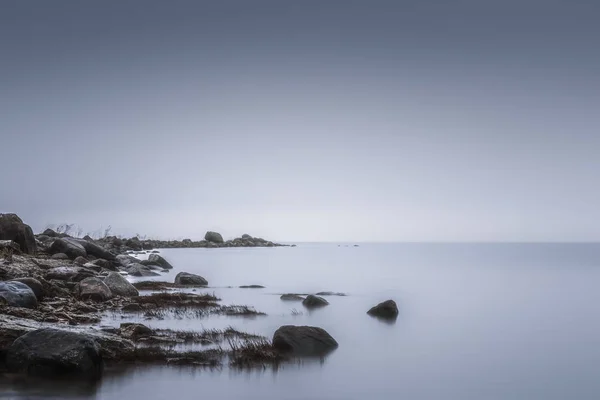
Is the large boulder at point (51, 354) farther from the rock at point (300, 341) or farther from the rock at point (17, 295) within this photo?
the rock at point (300, 341)

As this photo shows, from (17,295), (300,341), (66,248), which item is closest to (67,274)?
(17,295)

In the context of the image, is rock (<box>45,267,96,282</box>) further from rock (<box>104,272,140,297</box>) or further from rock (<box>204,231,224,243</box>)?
rock (<box>204,231,224,243</box>)

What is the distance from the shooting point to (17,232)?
102ft

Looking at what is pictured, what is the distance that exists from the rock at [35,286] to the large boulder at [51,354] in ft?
22.8

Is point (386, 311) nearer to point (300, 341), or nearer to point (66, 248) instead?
point (300, 341)

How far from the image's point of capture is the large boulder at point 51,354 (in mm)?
12047

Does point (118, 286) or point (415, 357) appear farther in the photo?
point (118, 286)

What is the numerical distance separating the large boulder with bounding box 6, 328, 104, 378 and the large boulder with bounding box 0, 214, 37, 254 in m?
20.2

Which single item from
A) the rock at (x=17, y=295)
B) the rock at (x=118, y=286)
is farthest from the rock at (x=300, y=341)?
the rock at (x=118, y=286)

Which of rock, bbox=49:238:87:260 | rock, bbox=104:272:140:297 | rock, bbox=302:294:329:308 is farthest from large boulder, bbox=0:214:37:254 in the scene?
rock, bbox=302:294:329:308

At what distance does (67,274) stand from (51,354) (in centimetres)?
1464

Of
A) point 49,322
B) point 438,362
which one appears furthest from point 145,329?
point 438,362

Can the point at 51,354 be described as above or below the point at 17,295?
below

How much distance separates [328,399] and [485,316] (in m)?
20.2
